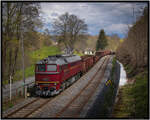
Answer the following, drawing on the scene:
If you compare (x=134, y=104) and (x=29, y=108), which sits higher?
(x=134, y=104)

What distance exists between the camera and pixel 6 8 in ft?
57.2

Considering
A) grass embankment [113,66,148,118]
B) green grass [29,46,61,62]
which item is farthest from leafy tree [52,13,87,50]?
grass embankment [113,66,148,118]

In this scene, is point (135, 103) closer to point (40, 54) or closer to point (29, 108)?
point (29, 108)

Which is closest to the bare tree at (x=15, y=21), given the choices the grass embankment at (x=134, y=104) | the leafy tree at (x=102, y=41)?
the grass embankment at (x=134, y=104)

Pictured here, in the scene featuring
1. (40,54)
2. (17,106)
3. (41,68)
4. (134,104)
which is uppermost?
(40,54)

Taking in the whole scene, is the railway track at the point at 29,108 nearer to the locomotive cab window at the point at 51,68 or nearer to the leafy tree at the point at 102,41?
A: the locomotive cab window at the point at 51,68

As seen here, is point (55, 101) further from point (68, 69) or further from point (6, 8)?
point (6, 8)

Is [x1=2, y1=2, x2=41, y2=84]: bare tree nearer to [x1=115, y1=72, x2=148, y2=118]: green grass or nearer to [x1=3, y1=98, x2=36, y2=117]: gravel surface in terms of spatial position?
[x1=3, y1=98, x2=36, y2=117]: gravel surface

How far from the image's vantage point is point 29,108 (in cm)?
1298

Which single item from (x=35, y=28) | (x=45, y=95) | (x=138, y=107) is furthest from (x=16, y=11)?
(x=138, y=107)

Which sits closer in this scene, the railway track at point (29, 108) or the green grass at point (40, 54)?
the railway track at point (29, 108)

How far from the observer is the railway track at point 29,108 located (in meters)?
11.7

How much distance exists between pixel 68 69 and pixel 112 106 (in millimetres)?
8950

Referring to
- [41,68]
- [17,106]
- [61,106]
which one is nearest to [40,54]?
[41,68]
